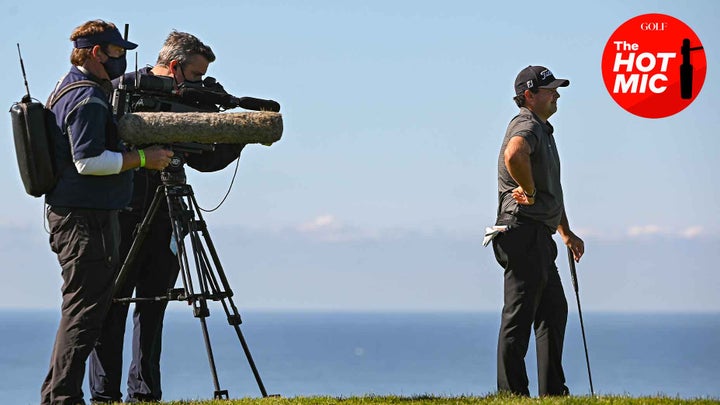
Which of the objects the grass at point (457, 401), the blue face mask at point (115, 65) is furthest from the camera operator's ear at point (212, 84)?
the grass at point (457, 401)

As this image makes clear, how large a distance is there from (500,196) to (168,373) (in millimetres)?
177477

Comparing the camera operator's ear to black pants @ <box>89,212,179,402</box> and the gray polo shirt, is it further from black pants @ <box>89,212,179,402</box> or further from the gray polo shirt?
the gray polo shirt

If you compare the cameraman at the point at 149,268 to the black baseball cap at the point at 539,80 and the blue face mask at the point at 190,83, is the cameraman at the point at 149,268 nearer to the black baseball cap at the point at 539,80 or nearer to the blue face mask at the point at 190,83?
the blue face mask at the point at 190,83

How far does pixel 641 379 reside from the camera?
7756 inches

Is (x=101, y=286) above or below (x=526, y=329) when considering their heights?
above

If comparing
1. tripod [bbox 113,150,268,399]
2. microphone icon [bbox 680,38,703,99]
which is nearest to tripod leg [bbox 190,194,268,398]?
tripod [bbox 113,150,268,399]

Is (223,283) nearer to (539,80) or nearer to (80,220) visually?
(80,220)

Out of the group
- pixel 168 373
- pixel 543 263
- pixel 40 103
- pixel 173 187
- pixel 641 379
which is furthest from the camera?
pixel 641 379

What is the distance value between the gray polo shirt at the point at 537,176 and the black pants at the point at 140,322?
2.71 metres

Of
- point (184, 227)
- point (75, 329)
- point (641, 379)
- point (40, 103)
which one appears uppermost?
point (40, 103)

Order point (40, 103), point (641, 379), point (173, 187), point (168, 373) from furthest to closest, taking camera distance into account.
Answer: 1. point (641, 379)
2. point (168, 373)
3. point (173, 187)
4. point (40, 103)

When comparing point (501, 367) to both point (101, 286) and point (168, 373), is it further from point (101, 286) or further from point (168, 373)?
point (168, 373)

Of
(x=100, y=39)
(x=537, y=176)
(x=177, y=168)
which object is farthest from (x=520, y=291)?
(x=100, y=39)

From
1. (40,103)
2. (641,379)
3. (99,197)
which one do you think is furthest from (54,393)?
(641,379)
